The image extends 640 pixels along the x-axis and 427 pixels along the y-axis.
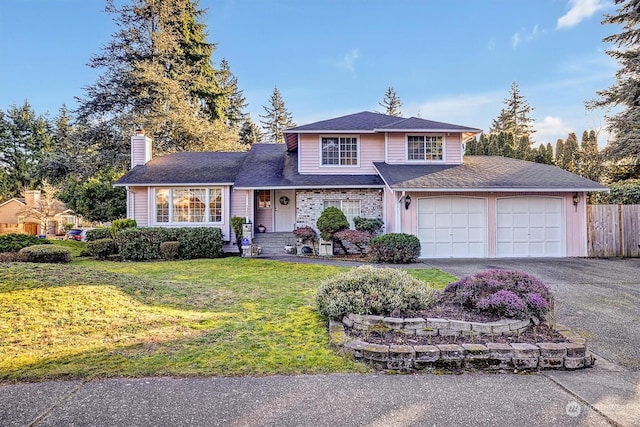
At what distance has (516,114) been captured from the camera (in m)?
40.4

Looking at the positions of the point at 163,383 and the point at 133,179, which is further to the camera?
the point at 133,179

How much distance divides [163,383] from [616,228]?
51.1 ft

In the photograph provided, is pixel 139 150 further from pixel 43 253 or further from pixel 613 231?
pixel 613 231

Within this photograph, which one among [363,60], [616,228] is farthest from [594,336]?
[363,60]

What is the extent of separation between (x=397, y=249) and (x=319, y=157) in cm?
584

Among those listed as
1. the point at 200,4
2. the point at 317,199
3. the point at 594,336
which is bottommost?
the point at 594,336

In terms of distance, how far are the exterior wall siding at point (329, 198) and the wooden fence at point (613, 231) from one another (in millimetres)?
7467

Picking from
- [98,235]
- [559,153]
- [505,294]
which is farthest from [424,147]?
[559,153]

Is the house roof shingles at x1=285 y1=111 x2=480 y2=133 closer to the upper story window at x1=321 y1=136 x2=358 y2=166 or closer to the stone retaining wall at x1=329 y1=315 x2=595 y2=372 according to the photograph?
the upper story window at x1=321 y1=136 x2=358 y2=166

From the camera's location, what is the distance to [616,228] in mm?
13336

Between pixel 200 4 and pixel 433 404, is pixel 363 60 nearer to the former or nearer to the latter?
pixel 200 4

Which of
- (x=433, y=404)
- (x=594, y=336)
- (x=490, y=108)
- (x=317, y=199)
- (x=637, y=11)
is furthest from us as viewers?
(x=490, y=108)

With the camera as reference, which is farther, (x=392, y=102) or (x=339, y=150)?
(x=392, y=102)

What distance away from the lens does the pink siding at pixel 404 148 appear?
617 inches
